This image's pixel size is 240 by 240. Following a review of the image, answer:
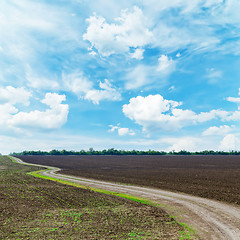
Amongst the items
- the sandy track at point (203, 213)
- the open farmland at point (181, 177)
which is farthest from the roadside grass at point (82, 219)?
the open farmland at point (181, 177)

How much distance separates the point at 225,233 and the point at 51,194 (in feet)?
→ 68.7

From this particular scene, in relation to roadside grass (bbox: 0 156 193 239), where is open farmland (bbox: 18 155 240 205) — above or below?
above

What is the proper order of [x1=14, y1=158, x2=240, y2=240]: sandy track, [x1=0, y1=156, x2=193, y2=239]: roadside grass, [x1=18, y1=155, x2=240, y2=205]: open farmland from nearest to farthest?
[x1=0, y1=156, x2=193, y2=239]: roadside grass < [x1=14, y1=158, x2=240, y2=240]: sandy track < [x1=18, y1=155, x2=240, y2=205]: open farmland

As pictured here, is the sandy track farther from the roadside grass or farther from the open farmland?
the open farmland

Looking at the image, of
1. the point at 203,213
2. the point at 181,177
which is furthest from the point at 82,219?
the point at 181,177

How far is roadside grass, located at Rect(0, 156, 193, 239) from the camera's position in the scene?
47.0 feet

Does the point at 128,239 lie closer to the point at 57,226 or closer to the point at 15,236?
the point at 57,226

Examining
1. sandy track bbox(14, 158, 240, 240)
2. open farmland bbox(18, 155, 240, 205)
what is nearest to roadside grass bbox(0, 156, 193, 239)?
sandy track bbox(14, 158, 240, 240)

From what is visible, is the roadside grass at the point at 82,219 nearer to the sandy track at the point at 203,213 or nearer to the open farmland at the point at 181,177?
the sandy track at the point at 203,213

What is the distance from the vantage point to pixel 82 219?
17.4 metres

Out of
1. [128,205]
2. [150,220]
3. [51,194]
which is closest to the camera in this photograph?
[150,220]

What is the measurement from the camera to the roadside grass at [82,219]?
14.3m

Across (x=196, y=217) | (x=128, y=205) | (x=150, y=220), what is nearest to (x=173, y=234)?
(x=150, y=220)

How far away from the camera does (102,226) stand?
15.8 m
